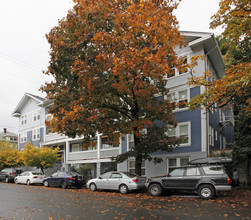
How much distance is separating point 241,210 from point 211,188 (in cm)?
303

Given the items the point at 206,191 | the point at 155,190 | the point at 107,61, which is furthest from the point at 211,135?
the point at 107,61

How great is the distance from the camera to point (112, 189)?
17.1 m

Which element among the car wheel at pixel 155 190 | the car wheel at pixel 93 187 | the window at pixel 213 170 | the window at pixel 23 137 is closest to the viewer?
the window at pixel 213 170

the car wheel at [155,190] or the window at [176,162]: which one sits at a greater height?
the window at [176,162]

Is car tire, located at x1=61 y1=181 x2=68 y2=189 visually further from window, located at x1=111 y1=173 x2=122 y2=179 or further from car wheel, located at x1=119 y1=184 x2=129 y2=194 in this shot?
car wheel, located at x1=119 y1=184 x2=129 y2=194

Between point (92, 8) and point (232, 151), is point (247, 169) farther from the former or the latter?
point (92, 8)

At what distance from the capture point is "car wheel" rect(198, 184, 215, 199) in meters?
12.9

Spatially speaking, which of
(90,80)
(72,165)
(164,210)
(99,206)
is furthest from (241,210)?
(72,165)

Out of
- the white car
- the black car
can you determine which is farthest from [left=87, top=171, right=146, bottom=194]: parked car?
the white car

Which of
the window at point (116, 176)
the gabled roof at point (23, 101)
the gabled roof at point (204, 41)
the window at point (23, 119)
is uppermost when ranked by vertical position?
the gabled roof at point (204, 41)

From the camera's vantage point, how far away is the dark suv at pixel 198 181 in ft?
42.3

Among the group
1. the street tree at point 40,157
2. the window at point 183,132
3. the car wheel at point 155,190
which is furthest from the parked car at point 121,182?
the street tree at point 40,157

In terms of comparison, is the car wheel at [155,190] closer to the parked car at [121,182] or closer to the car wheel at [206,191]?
the parked car at [121,182]

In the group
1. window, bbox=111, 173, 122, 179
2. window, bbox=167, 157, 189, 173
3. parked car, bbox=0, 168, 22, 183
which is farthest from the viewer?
parked car, bbox=0, 168, 22, 183
